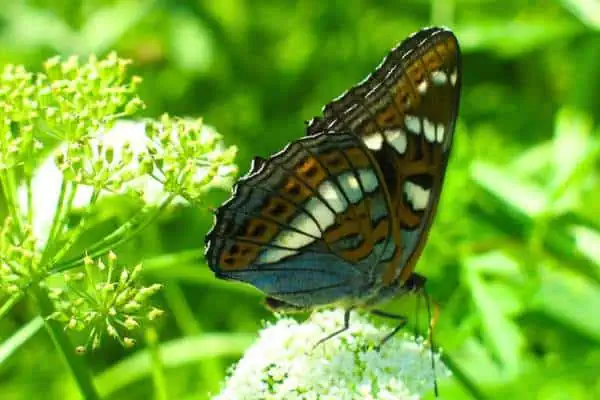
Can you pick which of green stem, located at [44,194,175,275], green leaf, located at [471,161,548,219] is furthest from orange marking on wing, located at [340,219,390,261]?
green leaf, located at [471,161,548,219]

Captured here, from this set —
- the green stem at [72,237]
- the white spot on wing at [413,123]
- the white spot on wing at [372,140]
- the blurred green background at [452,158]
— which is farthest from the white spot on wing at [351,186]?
the green stem at [72,237]

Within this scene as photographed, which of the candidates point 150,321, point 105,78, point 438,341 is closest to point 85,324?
point 150,321

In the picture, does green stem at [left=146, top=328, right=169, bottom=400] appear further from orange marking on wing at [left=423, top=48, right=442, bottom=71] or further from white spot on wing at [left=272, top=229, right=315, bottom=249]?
orange marking on wing at [left=423, top=48, right=442, bottom=71]

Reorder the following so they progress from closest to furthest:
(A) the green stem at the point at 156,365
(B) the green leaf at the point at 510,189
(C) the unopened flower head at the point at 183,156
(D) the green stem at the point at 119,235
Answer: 1. (D) the green stem at the point at 119,235
2. (C) the unopened flower head at the point at 183,156
3. (A) the green stem at the point at 156,365
4. (B) the green leaf at the point at 510,189

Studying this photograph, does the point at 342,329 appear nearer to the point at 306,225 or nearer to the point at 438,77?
the point at 306,225

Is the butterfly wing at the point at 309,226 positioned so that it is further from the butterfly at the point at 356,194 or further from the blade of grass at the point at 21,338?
the blade of grass at the point at 21,338

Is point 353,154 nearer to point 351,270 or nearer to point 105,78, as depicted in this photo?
point 351,270
